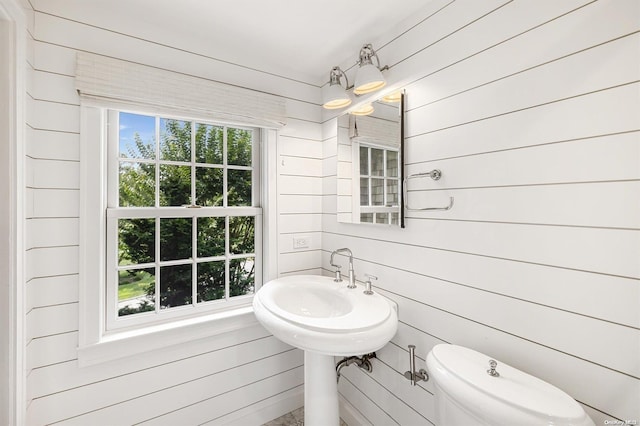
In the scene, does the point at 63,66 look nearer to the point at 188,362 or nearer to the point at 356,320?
the point at 188,362

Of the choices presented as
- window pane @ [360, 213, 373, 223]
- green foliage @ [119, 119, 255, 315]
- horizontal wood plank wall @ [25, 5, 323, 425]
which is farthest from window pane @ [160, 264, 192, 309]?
window pane @ [360, 213, 373, 223]

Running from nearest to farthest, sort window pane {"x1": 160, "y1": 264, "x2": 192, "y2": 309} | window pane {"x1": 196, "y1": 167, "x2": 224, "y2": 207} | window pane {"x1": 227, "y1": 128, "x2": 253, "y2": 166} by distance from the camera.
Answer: window pane {"x1": 160, "y1": 264, "x2": 192, "y2": 309}
window pane {"x1": 196, "y1": 167, "x2": 224, "y2": 207}
window pane {"x1": 227, "y1": 128, "x2": 253, "y2": 166}

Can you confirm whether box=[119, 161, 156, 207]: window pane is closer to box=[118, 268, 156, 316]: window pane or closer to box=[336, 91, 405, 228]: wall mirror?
box=[118, 268, 156, 316]: window pane

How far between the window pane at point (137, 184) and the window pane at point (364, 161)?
1.24 m

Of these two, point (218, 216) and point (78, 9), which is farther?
point (218, 216)

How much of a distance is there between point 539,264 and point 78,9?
2270mm

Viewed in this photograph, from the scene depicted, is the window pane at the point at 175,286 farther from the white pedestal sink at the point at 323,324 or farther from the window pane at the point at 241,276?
the white pedestal sink at the point at 323,324

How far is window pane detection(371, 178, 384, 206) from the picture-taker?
1.56 m

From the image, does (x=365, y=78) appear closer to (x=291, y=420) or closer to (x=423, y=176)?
(x=423, y=176)

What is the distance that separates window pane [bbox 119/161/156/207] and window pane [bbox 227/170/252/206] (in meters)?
0.44

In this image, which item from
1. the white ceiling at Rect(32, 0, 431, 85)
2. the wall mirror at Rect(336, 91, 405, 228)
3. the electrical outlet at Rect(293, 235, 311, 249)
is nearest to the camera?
the white ceiling at Rect(32, 0, 431, 85)
